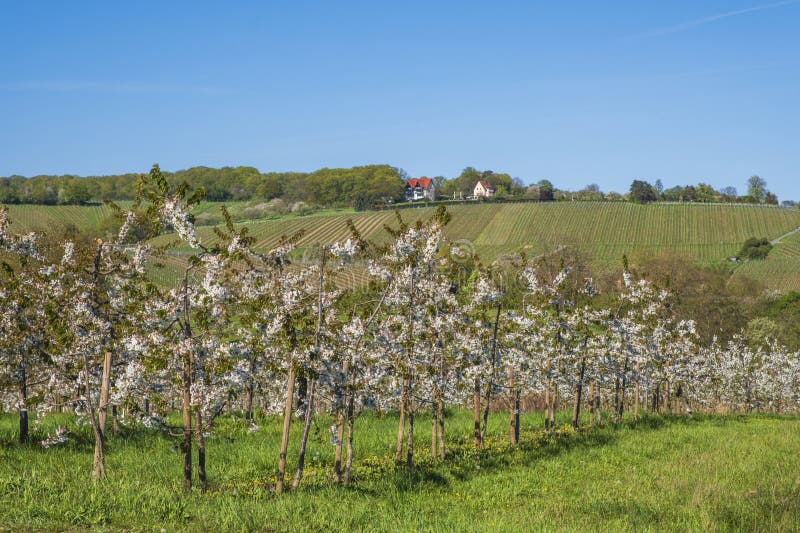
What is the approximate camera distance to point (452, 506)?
12.8 metres

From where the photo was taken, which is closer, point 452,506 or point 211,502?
point 211,502

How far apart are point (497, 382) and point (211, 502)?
1242 centimetres

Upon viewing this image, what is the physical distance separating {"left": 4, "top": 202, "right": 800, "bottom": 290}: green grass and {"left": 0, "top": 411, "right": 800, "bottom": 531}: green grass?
83.2 meters

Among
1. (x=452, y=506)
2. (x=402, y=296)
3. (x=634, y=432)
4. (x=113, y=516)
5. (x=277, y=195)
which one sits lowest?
(x=634, y=432)

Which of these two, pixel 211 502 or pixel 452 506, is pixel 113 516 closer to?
pixel 211 502

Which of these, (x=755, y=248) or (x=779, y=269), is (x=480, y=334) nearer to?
(x=779, y=269)

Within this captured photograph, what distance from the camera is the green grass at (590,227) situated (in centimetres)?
11338

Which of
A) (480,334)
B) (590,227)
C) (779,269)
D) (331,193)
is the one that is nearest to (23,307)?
(480,334)

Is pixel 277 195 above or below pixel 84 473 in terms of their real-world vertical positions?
above

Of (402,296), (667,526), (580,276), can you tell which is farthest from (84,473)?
(580,276)

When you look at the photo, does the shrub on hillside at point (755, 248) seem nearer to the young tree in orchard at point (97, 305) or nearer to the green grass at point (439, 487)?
the green grass at point (439, 487)

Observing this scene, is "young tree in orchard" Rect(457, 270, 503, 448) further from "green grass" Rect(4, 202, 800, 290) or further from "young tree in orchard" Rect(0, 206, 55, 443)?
"green grass" Rect(4, 202, 800, 290)

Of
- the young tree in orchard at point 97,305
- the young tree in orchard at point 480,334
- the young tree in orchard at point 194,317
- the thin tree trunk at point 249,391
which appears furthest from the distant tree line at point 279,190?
the young tree in orchard at point 194,317

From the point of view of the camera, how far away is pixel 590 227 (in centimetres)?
13512
